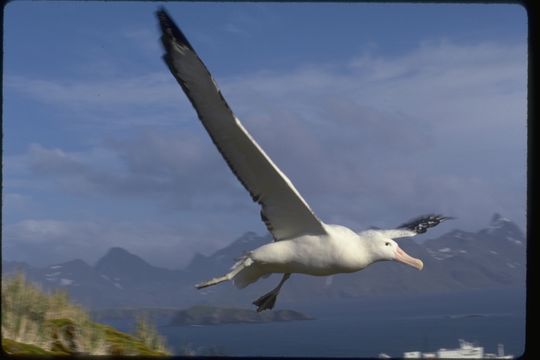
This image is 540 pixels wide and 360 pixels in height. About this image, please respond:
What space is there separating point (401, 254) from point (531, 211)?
1.57 m

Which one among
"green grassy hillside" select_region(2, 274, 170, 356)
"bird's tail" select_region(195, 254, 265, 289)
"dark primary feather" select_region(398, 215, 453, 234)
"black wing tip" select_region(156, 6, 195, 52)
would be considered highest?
"black wing tip" select_region(156, 6, 195, 52)

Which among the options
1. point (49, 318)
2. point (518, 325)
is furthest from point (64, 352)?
point (518, 325)

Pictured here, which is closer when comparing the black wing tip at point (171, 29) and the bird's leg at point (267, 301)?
the black wing tip at point (171, 29)

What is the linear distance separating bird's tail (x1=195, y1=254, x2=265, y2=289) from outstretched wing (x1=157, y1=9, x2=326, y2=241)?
30 centimetres

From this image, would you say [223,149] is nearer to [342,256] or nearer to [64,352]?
[342,256]

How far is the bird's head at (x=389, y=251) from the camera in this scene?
620 centimetres

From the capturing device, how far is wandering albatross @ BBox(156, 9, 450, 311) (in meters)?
5.32

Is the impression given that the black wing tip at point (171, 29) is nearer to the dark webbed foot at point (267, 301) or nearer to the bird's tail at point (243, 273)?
the bird's tail at point (243, 273)

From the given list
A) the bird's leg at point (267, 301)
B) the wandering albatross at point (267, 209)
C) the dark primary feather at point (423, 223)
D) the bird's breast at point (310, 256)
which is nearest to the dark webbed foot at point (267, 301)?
the bird's leg at point (267, 301)

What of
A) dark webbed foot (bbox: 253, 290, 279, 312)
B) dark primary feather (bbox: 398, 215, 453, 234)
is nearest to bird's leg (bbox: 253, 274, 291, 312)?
dark webbed foot (bbox: 253, 290, 279, 312)

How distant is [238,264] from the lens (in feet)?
19.4

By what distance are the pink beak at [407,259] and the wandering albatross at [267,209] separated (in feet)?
0.44

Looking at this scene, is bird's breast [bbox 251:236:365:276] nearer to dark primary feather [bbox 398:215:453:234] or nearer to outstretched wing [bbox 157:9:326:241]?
outstretched wing [bbox 157:9:326:241]

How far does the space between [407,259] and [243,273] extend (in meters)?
1.47
